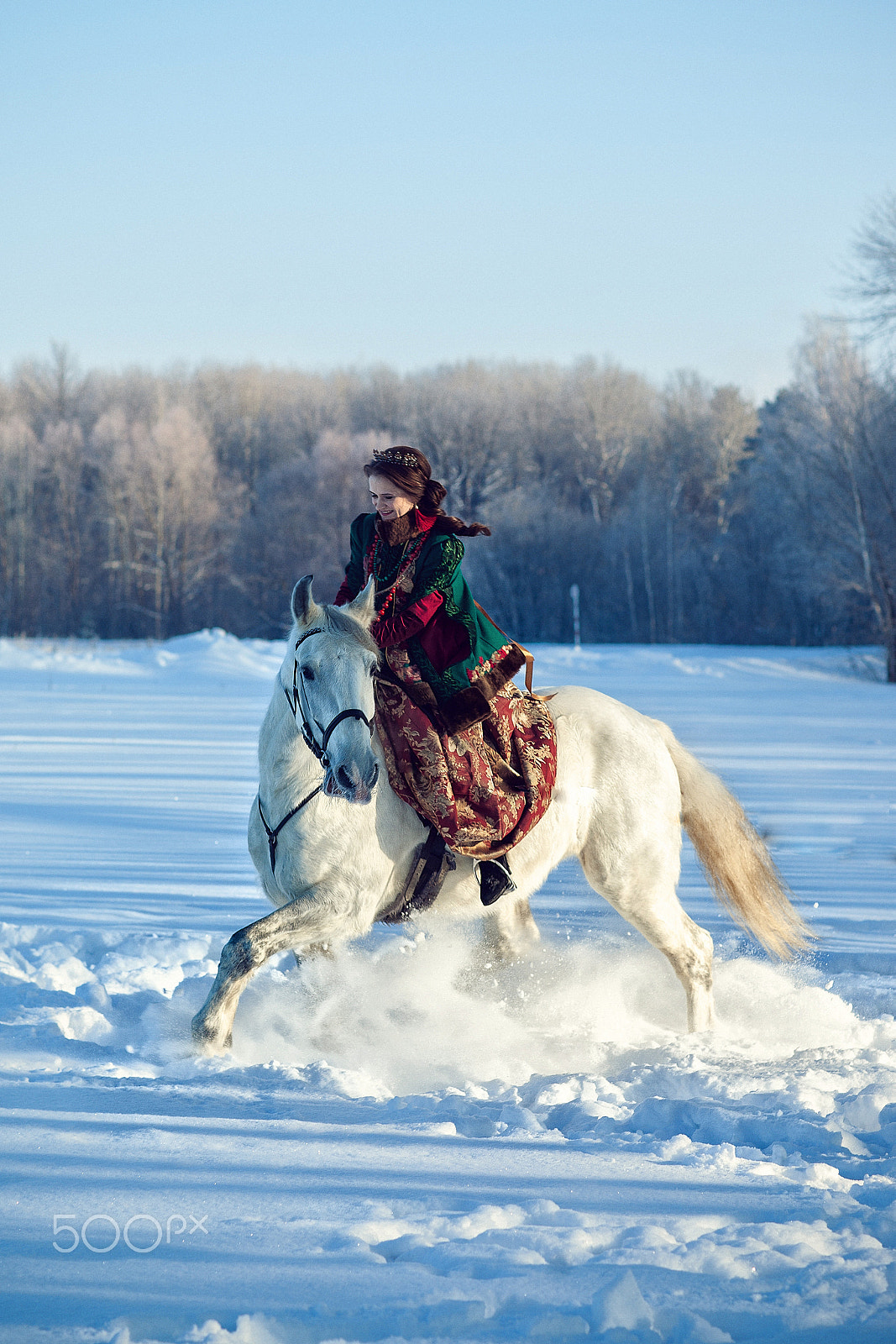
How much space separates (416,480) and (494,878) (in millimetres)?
1444

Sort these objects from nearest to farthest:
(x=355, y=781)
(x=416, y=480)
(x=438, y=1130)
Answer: (x=438, y=1130)
(x=355, y=781)
(x=416, y=480)

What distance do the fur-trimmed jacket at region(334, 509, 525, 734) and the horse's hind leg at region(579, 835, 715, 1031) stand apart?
35.8 inches

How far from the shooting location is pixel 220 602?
4016 cm

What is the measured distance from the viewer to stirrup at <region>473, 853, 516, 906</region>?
12.0 feet

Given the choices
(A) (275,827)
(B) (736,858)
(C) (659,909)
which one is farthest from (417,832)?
(B) (736,858)

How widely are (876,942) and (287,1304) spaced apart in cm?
367

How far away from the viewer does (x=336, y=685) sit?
9.98ft

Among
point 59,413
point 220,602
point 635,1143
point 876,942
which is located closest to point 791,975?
point 876,942

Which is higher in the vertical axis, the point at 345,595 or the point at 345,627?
the point at 345,595

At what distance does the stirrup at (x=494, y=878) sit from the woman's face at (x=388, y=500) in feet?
4.19

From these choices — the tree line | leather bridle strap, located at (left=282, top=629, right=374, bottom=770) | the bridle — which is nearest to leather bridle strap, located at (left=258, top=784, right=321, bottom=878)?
the bridle

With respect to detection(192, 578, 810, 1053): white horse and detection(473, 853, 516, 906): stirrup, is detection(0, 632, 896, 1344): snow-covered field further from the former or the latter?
→ detection(473, 853, 516, 906): stirrup
